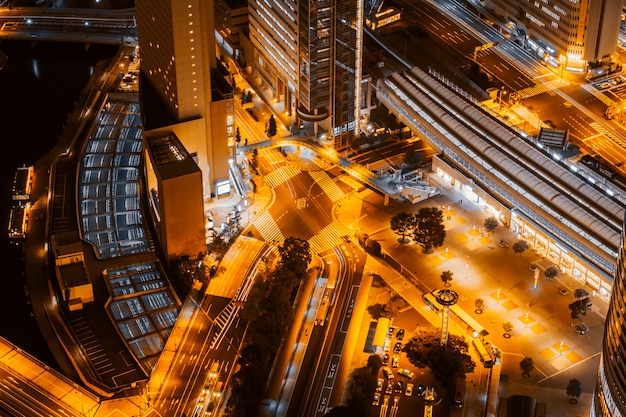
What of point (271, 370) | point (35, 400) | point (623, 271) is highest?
point (623, 271)

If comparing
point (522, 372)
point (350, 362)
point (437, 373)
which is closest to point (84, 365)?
point (350, 362)

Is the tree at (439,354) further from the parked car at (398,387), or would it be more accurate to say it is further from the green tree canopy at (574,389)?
the green tree canopy at (574,389)

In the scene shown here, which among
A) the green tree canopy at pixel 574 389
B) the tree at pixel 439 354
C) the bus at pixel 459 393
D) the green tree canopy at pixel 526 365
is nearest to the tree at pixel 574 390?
the green tree canopy at pixel 574 389

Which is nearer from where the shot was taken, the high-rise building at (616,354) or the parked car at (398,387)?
the high-rise building at (616,354)

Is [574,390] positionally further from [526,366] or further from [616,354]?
[616,354]

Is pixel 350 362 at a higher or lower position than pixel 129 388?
higher

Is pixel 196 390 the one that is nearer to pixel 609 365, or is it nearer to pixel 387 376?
pixel 387 376
